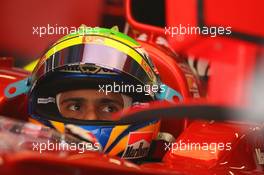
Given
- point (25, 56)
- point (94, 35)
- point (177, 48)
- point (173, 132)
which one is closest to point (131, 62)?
point (94, 35)

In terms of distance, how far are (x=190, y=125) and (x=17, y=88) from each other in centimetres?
39

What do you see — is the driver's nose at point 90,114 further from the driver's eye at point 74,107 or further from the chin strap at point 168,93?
the chin strap at point 168,93

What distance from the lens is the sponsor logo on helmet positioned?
1248 millimetres

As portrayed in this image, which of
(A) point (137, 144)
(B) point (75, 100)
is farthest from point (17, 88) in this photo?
(A) point (137, 144)

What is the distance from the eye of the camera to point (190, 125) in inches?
51.4

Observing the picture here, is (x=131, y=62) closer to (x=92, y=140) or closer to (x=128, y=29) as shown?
(x=92, y=140)

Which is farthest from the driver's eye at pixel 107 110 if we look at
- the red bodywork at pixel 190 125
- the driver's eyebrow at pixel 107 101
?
the red bodywork at pixel 190 125

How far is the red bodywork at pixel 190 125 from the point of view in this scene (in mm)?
701

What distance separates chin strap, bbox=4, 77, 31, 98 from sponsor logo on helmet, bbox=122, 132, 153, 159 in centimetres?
28

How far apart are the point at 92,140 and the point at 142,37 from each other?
640 mm

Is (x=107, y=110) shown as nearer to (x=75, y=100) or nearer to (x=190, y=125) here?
(x=75, y=100)

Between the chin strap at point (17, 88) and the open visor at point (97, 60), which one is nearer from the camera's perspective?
the open visor at point (97, 60)

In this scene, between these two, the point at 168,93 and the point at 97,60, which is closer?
the point at 97,60

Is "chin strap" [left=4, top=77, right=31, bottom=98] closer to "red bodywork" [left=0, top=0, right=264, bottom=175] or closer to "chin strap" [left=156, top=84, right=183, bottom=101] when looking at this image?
"red bodywork" [left=0, top=0, right=264, bottom=175]
